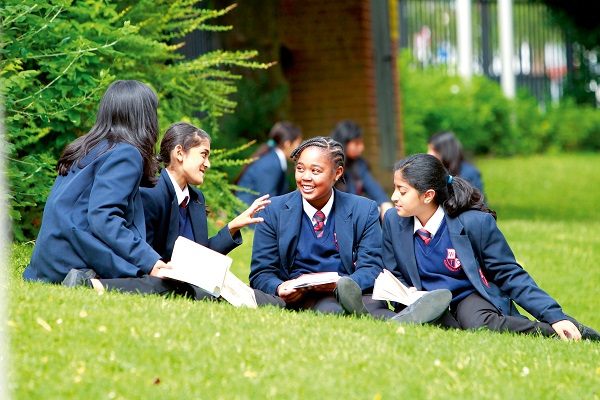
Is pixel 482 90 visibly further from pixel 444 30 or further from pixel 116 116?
pixel 116 116

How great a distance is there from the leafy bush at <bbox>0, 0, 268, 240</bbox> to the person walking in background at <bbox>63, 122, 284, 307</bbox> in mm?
790

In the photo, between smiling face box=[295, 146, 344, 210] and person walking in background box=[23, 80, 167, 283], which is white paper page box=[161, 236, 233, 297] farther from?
smiling face box=[295, 146, 344, 210]

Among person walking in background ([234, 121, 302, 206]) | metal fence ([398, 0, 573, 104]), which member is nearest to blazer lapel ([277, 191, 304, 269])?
person walking in background ([234, 121, 302, 206])

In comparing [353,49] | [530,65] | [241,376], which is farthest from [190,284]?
[530,65]

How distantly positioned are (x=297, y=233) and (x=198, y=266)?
3.00 feet

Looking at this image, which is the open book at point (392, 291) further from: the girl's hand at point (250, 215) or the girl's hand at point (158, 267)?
the girl's hand at point (158, 267)

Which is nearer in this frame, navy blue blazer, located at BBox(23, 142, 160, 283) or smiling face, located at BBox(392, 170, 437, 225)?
navy blue blazer, located at BBox(23, 142, 160, 283)

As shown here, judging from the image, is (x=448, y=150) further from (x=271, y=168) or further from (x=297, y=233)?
(x=297, y=233)

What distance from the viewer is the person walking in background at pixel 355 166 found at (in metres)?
11.1

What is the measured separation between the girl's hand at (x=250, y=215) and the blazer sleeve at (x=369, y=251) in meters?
0.64

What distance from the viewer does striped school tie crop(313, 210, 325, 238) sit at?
21.3 feet

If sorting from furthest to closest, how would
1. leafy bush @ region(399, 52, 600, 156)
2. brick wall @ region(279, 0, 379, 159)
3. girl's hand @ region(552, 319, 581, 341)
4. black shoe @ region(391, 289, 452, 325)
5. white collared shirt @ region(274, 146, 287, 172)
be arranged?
leafy bush @ region(399, 52, 600, 156)
brick wall @ region(279, 0, 379, 159)
white collared shirt @ region(274, 146, 287, 172)
girl's hand @ region(552, 319, 581, 341)
black shoe @ region(391, 289, 452, 325)

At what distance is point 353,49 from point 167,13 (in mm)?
7583

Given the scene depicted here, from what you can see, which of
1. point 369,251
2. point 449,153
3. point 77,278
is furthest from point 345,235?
point 449,153
